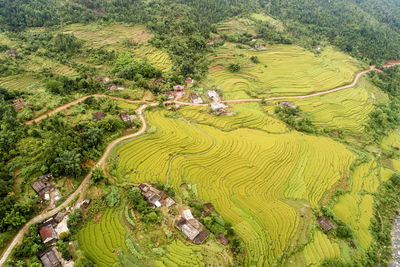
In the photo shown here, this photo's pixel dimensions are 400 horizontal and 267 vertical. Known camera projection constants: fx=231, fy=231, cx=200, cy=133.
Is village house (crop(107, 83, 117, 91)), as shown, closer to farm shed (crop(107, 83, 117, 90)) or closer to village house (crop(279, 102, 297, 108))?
farm shed (crop(107, 83, 117, 90))

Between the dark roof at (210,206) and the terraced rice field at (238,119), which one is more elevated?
the terraced rice field at (238,119)

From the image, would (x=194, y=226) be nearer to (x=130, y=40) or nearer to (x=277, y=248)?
(x=277, y=248)

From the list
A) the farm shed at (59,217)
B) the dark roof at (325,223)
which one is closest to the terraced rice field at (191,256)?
the farm shed at (59,217)

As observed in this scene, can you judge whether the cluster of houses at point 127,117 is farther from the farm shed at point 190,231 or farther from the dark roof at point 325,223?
the dark roof at point 325,223

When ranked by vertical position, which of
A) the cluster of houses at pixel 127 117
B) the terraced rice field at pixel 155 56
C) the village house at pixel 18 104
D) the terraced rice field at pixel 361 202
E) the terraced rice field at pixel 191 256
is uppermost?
the terraced rice field at pixel 155 56

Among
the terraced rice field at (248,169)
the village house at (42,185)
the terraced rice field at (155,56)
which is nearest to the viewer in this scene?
the village house at (42,185)

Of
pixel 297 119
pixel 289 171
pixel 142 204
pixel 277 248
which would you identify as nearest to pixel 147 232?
pixel 142 204

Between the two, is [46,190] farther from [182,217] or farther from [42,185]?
[182,217]

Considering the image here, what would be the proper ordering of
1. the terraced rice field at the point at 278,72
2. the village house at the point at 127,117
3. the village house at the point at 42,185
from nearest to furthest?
the village house at the point at 42,185 < the village house at the point at 127,117 < the terraced rice field at the point at 278,72
